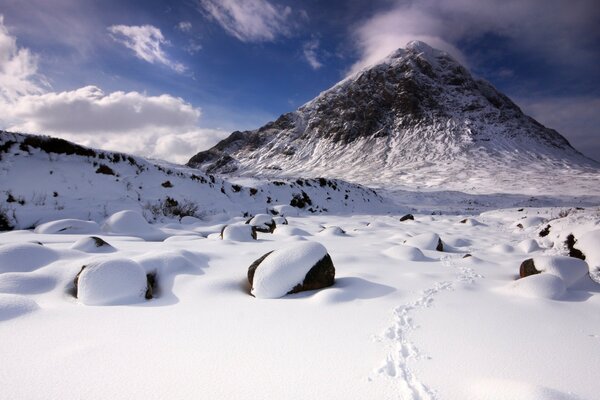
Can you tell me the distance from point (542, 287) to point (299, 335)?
1927mm

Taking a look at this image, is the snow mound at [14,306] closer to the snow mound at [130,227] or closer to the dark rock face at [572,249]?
the snow mound at [130,227]

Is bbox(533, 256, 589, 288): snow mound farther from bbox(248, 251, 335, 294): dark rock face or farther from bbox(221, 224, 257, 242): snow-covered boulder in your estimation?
bbox(221, 224, 257, 242): snow-covered boulder

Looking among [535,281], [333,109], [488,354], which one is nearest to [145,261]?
[488,354]

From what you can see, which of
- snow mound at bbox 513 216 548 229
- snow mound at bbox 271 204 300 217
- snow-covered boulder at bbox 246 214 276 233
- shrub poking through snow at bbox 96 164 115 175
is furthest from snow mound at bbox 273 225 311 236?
snow mound at bbox 513 216 548 229

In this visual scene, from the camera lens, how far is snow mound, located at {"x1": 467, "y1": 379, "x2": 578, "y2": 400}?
115cm

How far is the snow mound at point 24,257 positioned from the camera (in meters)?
2.44

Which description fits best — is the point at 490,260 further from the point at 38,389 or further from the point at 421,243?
the point at 38,389

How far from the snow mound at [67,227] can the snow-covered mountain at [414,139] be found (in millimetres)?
28899

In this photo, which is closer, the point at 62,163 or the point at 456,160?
the point at 62,163

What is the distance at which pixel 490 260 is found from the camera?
3.65m

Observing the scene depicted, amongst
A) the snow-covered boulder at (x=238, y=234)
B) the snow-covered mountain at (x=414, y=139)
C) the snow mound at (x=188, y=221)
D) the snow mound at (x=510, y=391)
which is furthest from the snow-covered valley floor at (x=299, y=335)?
the snow-covered mountain at (x=414, y=139)

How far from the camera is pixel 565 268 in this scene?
2555mm

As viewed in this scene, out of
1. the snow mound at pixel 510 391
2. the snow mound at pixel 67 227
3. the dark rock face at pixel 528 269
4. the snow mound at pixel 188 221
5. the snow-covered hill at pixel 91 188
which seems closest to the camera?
the snow mound at pixel 510 391

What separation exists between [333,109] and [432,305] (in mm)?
77288
